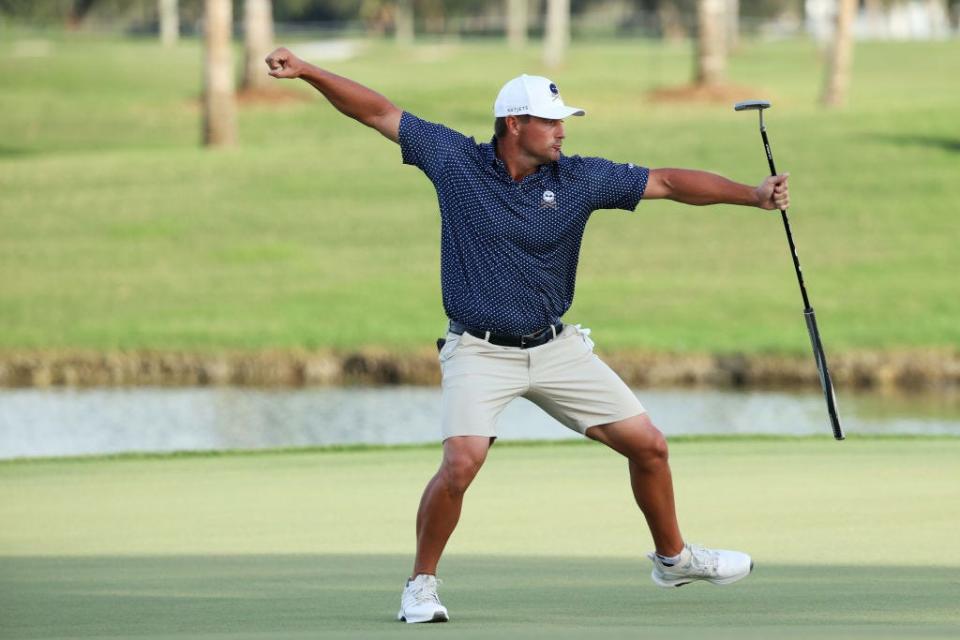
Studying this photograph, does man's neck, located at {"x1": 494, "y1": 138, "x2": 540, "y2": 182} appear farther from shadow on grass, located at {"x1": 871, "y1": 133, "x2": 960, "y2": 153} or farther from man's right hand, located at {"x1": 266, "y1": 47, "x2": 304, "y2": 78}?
shadow on grass, located at {"x1": 871, "y1": 133, "x2": 960, "y2": 153}

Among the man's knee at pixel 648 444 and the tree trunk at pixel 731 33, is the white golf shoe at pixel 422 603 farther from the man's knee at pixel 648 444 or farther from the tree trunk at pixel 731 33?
the tree trunk at pixel 731 33

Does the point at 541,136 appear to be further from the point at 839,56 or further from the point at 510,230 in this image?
the point at 839,56

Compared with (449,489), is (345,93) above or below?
above

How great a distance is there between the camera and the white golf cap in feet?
22.5

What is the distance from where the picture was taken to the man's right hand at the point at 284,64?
711cm

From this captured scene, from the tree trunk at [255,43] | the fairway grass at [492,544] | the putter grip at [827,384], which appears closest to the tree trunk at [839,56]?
the tree trunk at [255,43]

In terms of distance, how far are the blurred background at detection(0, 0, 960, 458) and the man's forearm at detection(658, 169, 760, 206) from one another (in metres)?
9.94

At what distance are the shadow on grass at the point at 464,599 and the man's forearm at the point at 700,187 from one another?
4.62 ft

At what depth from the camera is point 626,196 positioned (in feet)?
23.3

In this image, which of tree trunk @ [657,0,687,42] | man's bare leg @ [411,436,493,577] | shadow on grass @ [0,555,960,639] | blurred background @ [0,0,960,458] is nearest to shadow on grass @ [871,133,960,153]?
blurred background @ [0,0,960,458]

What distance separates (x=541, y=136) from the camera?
→ 6871mm

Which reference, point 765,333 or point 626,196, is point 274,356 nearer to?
point 765,333

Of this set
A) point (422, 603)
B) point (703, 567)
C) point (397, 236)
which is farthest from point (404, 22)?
point (422, 603)

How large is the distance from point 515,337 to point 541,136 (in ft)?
2.36
